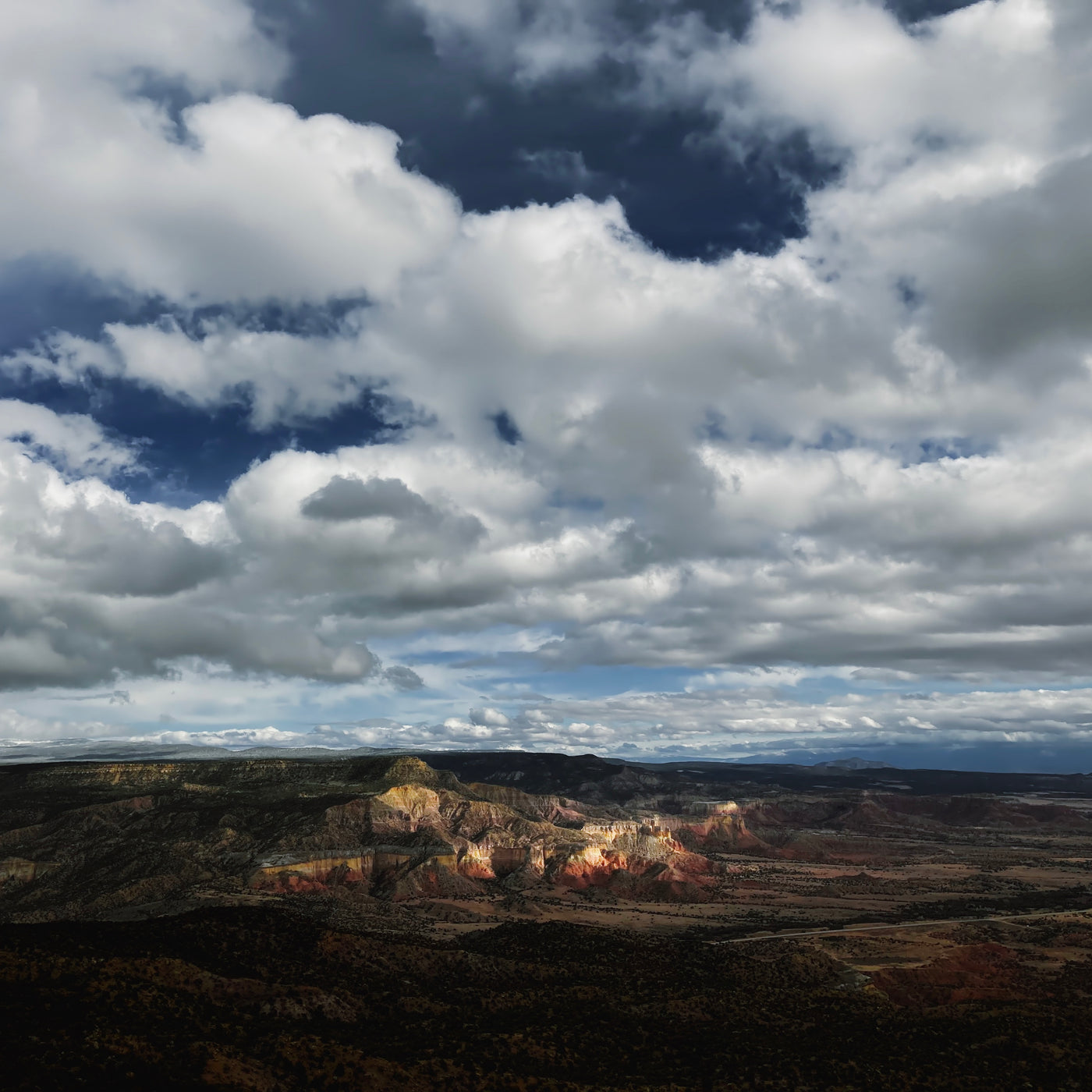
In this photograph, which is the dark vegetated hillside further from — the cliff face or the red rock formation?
the cliff face

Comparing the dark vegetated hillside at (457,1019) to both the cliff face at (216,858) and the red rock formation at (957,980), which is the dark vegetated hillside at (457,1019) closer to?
the red rock formation at (957,980)

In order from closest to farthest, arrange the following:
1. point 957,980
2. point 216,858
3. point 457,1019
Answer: point 457,1019, point 957,980, point 216,858

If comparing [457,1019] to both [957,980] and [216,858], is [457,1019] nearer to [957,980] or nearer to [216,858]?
[957,980]

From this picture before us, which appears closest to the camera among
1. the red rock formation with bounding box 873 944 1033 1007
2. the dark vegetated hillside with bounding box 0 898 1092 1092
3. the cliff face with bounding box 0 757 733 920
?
the dark vegetated hillside with bounding box 0 898 1092 1092

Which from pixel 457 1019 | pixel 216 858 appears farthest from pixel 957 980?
pixel 216 858

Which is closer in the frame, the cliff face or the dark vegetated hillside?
the dark vegetated hillside

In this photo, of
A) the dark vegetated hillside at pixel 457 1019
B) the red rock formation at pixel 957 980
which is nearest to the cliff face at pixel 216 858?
the dark vegetated hillside at pixel 457 1019

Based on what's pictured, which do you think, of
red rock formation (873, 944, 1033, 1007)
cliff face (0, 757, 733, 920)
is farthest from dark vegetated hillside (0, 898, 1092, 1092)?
cliff face (0, 757, 733, 920)

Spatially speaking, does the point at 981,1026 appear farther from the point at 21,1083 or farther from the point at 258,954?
the point at 21,1083

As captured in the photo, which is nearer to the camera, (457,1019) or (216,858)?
(457,1019)

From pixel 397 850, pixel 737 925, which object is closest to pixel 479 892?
pixel 397 850
